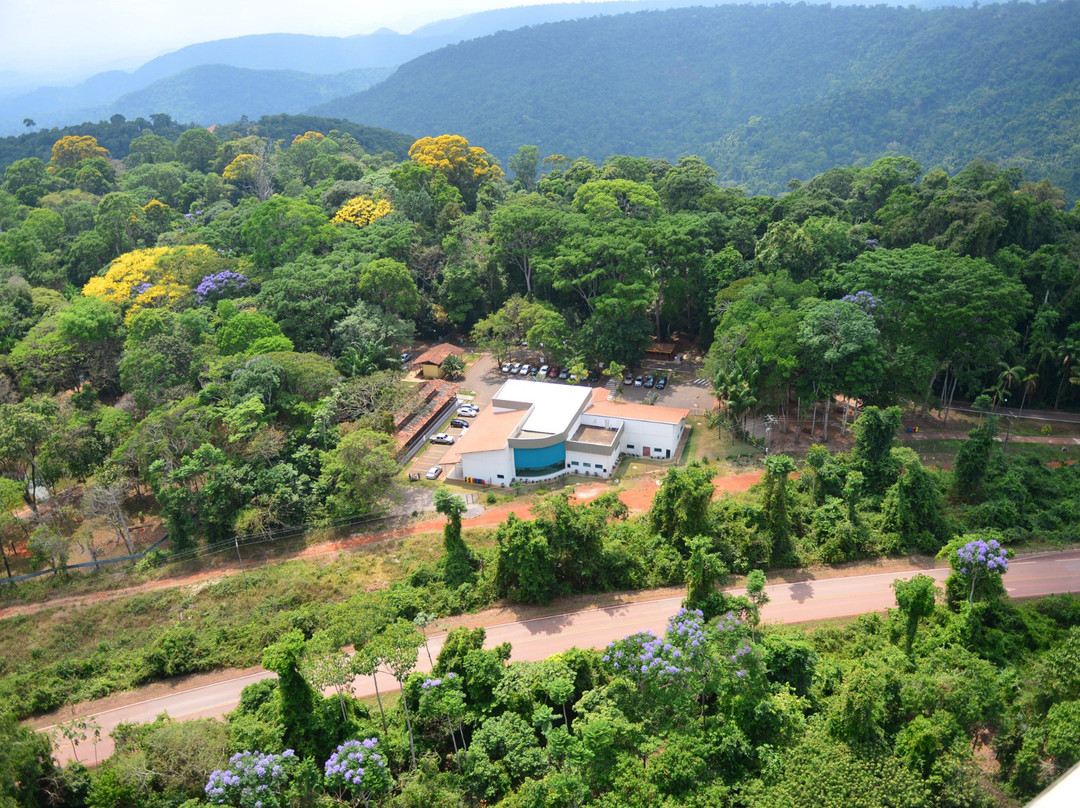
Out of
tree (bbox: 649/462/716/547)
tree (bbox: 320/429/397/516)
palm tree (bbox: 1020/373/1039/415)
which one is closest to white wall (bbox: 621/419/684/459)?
tree (bbox: 649/462/716/547)

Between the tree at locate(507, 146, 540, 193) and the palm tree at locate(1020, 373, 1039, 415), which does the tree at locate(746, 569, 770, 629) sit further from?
the tree at locate(507, 146, 540, 193)

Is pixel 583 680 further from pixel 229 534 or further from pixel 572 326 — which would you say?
Result: pixel 572 326

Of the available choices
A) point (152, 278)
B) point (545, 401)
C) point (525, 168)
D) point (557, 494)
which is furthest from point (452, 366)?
point (525, 168)

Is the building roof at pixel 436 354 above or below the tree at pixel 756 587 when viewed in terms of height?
above

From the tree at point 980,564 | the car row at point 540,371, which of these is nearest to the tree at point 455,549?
the tree at point 980,564

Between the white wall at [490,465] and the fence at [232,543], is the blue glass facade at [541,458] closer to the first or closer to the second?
the white wall at [490,465]

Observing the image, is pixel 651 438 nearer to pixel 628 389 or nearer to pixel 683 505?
pixel 628 389

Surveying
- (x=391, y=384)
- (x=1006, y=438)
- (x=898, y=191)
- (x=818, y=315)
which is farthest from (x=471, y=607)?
(x=898, y=191)
